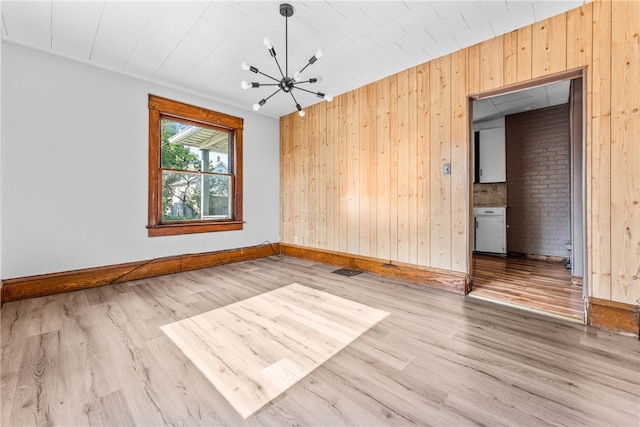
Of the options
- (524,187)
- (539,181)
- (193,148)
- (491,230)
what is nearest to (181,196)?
(193,148)

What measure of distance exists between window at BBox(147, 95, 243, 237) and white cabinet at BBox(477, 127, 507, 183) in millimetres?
4760

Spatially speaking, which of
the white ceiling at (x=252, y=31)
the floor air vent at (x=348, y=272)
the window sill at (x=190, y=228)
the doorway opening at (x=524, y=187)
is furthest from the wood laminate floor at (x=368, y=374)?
the white ceiling at (x=252, y=31)

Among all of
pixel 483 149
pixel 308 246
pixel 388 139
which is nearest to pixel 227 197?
pixel 308 246

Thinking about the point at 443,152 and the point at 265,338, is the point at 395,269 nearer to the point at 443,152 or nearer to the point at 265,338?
the point at 443,152

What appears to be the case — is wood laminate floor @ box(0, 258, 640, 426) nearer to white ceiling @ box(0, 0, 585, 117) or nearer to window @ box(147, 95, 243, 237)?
window @ box(147, 95, 243, 237)

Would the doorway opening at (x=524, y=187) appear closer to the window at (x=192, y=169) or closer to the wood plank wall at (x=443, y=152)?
the wood plank wall at (x=443, y=152)

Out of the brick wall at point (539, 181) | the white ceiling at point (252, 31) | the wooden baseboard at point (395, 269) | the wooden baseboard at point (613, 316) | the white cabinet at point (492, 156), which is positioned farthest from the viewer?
the white cabinet at point (492, 156)

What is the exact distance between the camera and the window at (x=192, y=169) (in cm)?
382

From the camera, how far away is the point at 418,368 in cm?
166

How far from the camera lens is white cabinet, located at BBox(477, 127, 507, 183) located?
205 inches

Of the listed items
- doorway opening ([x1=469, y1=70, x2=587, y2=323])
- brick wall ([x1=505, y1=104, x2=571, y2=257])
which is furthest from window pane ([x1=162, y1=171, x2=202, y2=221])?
brick wall ([x1=505, y1=104, x2=571, y2=257])

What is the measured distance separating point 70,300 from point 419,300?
3.72 m

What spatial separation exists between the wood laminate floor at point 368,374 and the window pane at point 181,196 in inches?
68.1

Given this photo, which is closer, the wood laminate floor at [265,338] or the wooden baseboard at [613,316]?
the wood laminate floor at [265,338]
